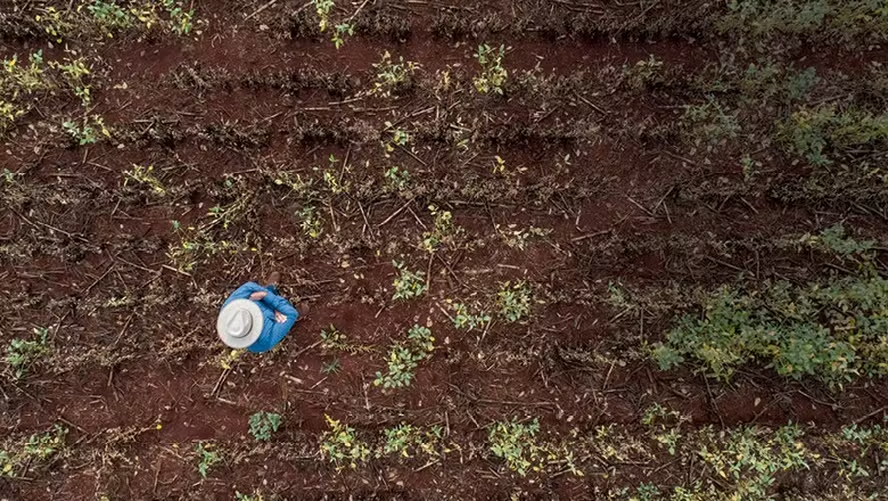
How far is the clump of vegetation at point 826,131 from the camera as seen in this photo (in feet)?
13.3

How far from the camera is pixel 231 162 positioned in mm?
4277

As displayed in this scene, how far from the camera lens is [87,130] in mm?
4250

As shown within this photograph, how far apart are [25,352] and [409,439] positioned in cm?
296

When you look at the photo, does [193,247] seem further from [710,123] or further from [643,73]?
[710,123]

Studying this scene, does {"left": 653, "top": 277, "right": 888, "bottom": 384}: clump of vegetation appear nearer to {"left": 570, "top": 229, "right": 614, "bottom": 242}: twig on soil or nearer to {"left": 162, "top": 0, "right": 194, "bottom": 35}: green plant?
{"left": 570, "top": 229, "right": 614, "bottom": 242}: twig on soil

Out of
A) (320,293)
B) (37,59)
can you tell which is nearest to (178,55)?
(37,59)

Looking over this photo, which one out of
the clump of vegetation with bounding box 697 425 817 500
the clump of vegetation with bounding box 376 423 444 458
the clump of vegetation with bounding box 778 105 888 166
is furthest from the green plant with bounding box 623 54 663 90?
the clump of vegetation with bounding box 376 423 444 458

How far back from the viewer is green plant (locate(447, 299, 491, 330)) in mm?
4199

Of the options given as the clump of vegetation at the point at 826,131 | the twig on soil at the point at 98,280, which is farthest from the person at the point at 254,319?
the clump of vegetation at the point at 826,131

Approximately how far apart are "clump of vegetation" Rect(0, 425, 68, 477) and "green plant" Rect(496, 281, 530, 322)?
3418 millimetres

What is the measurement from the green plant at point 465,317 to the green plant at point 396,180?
928mm

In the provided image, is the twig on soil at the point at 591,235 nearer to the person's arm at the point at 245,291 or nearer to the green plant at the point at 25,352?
the person's arm at the point at 245,291

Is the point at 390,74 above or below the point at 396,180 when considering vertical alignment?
above

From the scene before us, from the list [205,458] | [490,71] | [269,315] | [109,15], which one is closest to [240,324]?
[269,315]
